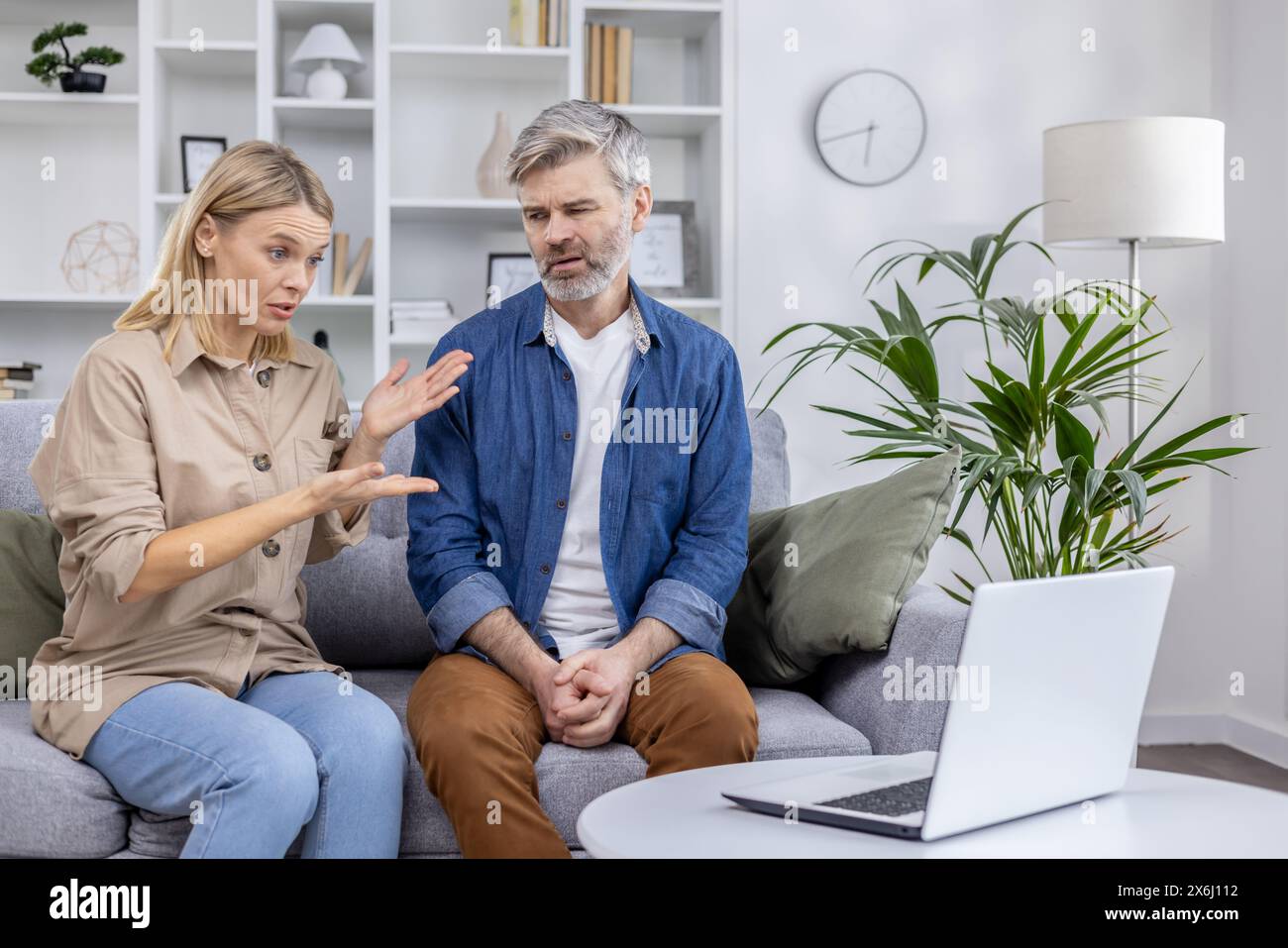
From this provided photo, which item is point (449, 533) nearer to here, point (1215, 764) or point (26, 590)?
point (26, 590)

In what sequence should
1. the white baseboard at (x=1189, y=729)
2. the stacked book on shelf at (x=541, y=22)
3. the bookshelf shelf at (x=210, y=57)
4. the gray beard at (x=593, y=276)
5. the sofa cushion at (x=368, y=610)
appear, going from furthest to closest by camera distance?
the white baseboard at (x=1189, y=729) → the stacked book on shelf at (x=541, y=22) → the bookshelf shelf at (x=210, y=57) → the sofa cushion at (x=368, y=610) → the gray beard at (x=593, y=276)

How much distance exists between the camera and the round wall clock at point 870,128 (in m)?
3.54

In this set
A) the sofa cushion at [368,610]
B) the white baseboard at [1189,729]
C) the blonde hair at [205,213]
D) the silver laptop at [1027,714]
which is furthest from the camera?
the white baseboard at [1189,729]

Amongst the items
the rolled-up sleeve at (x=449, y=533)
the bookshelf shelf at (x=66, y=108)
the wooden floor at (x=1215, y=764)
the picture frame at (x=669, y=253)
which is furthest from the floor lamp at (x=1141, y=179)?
the bookshelf shelf at (x=66, y=108)

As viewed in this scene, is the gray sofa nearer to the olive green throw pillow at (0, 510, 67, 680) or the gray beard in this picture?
the olive green throw pillow at (0, 510, 67, 680)

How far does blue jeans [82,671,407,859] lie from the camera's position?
1.37 meters

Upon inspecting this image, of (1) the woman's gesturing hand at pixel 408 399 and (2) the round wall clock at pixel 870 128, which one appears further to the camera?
(2) the round wall clock at pixel 870 128

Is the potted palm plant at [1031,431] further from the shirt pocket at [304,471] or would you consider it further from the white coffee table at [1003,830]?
the white coffee table at [1003,830]

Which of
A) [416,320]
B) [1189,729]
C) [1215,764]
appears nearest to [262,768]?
[416,320]

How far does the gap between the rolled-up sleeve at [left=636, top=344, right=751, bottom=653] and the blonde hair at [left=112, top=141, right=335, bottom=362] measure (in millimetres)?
698

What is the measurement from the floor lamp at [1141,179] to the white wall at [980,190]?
0.64m

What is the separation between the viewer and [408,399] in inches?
65.9

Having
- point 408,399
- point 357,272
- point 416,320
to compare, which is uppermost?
point 357,272

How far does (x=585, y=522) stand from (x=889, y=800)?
88cm
